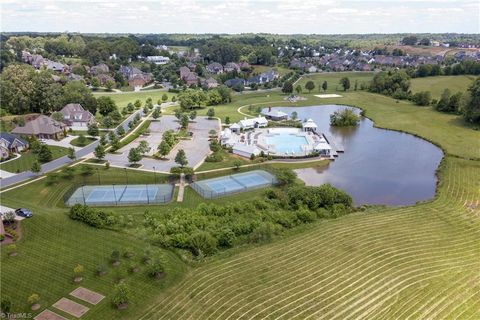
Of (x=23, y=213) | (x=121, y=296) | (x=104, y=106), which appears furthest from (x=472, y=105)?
(x=23, y=213)

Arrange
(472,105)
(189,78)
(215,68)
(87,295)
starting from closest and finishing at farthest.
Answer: (87,295) < (472,105) < (189,78) < (215,68)

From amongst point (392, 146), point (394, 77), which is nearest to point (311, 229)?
point (392, 146)

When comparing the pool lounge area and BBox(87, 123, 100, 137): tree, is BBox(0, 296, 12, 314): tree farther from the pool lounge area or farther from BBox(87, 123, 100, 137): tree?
BBox(87, 123, 100, 137): tree

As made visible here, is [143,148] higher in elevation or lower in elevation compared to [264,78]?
lower

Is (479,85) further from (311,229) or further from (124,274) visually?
(124,274)

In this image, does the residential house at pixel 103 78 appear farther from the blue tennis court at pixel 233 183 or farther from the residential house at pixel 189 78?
the blue tennis court at pixel 233 183

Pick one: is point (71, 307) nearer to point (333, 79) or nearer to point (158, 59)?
point (333, 79)

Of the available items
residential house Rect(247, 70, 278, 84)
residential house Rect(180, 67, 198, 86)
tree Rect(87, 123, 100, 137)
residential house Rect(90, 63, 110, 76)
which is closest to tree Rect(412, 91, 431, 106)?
residential house Rect(247, 70, 278, 84)
